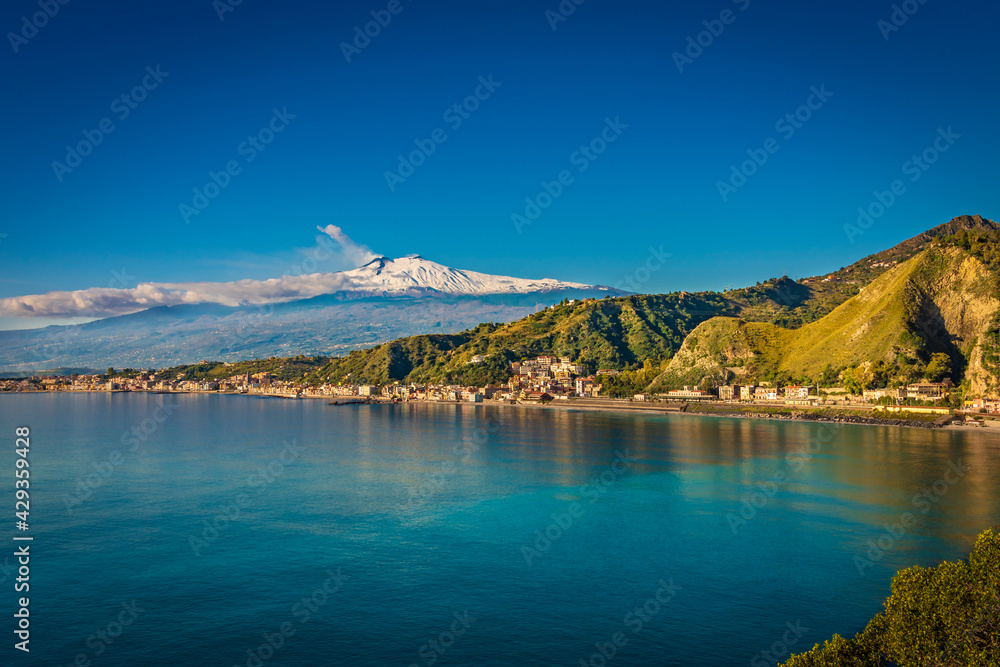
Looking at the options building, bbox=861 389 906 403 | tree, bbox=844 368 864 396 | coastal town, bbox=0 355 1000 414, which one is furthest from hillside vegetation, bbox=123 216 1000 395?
coastal town, bbox=0 355 1000 414

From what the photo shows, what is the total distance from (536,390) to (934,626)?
95928 mm

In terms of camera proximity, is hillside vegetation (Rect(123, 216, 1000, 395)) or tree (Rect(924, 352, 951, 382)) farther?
hillside vegetation (Rect(123, 216, 1000, 395))

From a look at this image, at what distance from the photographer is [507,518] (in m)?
23.7

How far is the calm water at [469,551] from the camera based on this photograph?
1350cm

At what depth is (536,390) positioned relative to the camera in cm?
10600

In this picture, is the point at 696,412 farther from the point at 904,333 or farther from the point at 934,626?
the point at 934,626

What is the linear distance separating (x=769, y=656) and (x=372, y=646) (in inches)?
314

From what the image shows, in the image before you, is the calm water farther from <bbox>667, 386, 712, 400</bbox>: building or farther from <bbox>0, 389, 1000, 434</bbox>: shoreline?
<bbox>667, 386, 712, 400</bbox>: building

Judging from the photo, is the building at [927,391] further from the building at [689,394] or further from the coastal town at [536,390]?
the building at [689,394]

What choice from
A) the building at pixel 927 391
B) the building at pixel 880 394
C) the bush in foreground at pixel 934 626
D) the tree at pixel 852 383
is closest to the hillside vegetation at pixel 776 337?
the tree at pixel 852 383

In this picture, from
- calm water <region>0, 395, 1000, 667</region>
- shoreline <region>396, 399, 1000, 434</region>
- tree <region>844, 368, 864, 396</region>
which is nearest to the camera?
calm water <region>0, 395, 1000, 667</region>

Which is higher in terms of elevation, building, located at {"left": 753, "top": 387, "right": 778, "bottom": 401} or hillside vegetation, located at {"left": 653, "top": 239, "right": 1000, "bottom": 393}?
hillside vegetation, located at {"left": 653, "top": 239, "right": 1000, "bottom": 393}

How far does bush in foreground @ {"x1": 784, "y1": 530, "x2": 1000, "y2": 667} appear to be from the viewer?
9797mm

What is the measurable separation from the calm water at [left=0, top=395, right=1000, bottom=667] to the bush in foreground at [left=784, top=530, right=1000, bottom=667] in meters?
2.46
